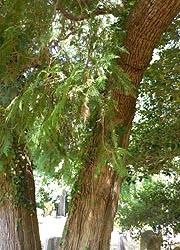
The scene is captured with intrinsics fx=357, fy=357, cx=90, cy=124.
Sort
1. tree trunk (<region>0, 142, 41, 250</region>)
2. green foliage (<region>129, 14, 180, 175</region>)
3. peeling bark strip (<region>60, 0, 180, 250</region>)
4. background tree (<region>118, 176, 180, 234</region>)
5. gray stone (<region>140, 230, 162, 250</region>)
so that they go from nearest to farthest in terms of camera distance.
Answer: peeling bark strip (<region>60, 0, 180, 250</region>) → tree trunk (<region>0, 142, 41, 250</region>) → green foliage (<region>129, 14, 180, 175</region>) → gray stone (<region>140, 230, 162, 250</region>) → background tree (<region>118, 176, 180, 234</region>)

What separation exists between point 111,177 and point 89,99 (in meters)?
0.81

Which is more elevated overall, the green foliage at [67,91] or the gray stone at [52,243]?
the green foliage at [67,91]

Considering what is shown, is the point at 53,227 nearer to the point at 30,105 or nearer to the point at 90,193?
the point at 90,193

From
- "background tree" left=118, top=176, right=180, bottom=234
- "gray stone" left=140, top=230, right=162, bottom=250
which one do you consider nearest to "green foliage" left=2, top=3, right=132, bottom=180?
"background tree" left=118, top=176, right=180, bottom=234

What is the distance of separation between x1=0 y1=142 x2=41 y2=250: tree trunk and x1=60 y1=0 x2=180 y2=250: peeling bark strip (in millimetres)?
580

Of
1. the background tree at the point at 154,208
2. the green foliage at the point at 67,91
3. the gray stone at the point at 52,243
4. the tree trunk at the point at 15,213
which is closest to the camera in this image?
the green foliage at the point at 67,91

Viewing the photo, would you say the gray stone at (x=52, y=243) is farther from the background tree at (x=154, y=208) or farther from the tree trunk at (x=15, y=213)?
the tree trunk at (x=15, y=213)

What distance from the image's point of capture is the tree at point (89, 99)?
1.82 m

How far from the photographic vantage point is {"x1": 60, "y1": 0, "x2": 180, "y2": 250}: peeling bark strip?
235 centimetres

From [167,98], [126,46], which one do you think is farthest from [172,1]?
[167,98]

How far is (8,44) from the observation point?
7.16 ft

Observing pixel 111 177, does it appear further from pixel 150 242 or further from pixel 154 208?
pixel 154 208

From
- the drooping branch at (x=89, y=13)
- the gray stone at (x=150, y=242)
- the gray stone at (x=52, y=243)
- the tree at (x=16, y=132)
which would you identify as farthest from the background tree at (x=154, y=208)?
the drooping branch at (x=89, y=13)

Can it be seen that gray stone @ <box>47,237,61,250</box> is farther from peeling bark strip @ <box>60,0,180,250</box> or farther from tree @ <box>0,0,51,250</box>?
peeling bark strip @ <box>60,0,180,250</box>
